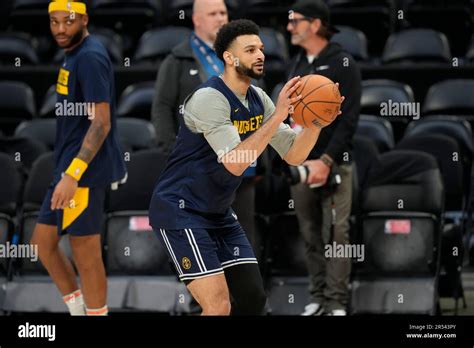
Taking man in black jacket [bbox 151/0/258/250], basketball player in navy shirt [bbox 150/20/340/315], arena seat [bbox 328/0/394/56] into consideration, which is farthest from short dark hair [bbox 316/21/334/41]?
arena seat [bbox 328/0/394/56]

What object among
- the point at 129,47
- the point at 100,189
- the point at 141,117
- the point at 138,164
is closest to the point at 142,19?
the point at 129,47

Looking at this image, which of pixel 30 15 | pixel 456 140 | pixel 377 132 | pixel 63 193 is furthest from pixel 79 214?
pixel 30 15

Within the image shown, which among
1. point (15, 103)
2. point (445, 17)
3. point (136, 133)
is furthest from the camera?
point (445, 17)

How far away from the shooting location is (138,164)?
7.46 meters

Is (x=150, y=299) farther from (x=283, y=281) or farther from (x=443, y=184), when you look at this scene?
(x=443, y=184)

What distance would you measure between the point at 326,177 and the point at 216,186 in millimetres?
1693

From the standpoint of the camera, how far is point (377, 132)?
8.04 m

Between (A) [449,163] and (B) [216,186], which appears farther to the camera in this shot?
(A) [449,163]

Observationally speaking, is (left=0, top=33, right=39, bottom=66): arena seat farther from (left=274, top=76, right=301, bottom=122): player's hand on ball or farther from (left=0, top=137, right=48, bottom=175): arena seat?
(left=274, top=76, right=301, bottom=122): player's hand on ball

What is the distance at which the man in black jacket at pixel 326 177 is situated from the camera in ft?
21.8

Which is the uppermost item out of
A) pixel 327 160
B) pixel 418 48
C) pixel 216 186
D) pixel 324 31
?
pixel 418 48

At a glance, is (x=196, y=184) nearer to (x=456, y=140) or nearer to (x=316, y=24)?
(x=316, y=24)

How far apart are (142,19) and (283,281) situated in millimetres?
4774

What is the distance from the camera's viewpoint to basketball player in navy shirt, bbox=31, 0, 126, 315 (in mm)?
5898
